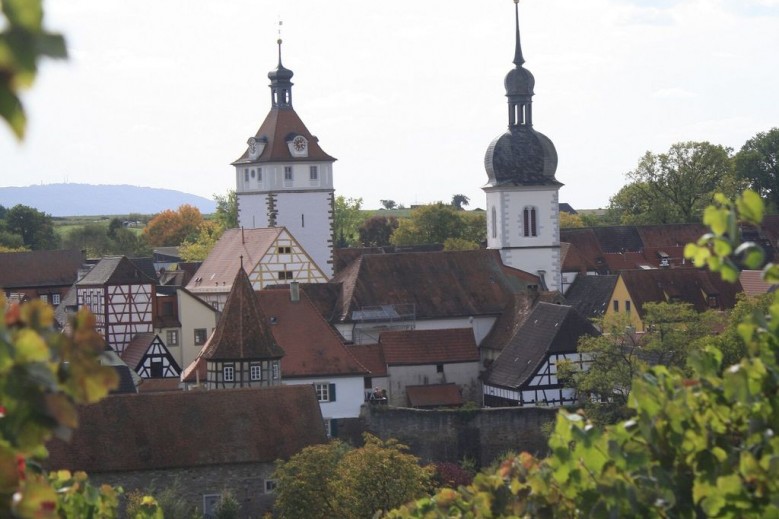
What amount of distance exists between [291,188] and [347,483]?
32.9 meters

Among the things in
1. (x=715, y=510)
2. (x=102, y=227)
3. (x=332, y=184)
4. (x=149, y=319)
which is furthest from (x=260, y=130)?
(x=102, y=227)

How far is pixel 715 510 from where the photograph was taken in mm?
6082

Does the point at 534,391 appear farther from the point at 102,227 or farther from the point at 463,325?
the point at 102,227

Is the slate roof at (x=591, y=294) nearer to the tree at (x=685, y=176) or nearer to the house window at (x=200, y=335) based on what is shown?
the house window at (x=200, y=335)

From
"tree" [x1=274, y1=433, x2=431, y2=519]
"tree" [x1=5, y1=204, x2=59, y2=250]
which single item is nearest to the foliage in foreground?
"tree" [x1=274, y1=433, x2=431, y2=519]

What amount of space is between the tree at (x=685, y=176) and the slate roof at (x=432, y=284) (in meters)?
37.3

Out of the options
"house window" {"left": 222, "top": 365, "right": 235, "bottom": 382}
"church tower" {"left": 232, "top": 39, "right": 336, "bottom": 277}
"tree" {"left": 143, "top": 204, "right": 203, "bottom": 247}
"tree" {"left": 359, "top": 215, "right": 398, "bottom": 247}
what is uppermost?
"tree" {"left": 143, "top": 204, "right": 203, "bottom": 247}

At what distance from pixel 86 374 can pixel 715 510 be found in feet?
9.75

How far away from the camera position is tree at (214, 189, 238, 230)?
331 feet

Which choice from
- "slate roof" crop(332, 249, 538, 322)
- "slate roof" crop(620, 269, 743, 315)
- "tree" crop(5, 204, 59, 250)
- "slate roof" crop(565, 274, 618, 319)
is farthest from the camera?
"tree" crop(5, 204, 59, 250)

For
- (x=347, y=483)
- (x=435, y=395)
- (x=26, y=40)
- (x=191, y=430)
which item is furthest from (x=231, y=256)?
(x=26, y=40)

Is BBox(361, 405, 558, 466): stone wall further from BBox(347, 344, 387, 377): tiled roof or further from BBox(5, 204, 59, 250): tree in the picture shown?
BBox(5, 204, 59, 250): tree

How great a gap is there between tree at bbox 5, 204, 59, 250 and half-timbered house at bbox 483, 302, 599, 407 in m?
75.5

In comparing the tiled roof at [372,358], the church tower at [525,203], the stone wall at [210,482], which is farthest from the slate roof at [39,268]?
the stone wall at [210,482]
